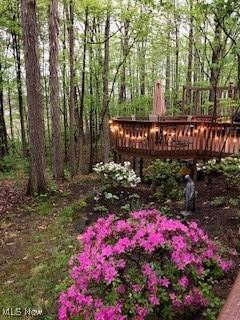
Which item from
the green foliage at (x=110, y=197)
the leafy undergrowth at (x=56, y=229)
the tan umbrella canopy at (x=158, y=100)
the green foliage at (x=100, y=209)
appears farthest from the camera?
the tan umbrella canopy at (x=158, y=100)

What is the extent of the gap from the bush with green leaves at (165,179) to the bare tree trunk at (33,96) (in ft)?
10.6

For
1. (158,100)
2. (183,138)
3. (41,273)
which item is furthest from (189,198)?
(158,100)

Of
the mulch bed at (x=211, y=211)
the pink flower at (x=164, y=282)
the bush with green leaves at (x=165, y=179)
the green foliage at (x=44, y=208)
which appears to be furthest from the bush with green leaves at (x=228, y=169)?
the pink flower at (x=164, y=282)

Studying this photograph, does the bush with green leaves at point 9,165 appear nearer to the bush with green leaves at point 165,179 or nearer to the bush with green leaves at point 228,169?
the bush with green leaves at point 165,179

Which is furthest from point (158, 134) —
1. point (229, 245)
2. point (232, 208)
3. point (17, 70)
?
point (17, 70)

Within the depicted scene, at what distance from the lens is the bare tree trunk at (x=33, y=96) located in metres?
8.45

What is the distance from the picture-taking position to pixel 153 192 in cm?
992

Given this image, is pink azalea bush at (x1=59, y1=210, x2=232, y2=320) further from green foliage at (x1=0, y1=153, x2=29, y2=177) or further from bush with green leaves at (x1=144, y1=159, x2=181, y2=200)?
green foliage at (x1=0, y1=153, x2=29, y2=177)

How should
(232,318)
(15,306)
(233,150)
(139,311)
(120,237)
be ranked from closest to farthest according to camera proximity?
(232,318) < (139,311) < (120,237) < (15,306) < (233,150)

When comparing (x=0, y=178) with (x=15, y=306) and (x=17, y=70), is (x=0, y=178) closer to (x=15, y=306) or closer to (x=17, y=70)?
(x=17, y=70)

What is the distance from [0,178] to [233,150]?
907cm

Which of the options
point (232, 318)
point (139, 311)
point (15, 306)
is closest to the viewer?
point (232, 318)

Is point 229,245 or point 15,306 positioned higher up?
point 229,245

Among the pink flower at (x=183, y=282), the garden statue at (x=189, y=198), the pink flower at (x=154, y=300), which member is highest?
the pink flower at (x=183, y=282)
